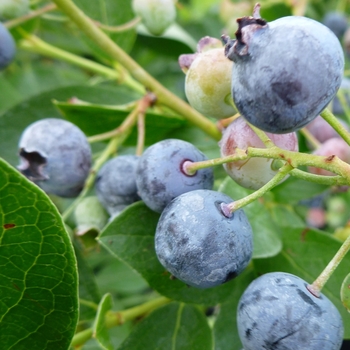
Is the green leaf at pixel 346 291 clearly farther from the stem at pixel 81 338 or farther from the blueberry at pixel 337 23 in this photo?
the blueberry at pixel 337 23

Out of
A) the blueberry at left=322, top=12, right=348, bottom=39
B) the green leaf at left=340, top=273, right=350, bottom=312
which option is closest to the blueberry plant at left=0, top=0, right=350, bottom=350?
the green leaf at left=340, top=273, right=350, bottom=312

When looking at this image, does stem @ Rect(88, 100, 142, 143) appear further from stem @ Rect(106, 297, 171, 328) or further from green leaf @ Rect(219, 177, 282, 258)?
stem @ Rect(106, 297, 171, 328)

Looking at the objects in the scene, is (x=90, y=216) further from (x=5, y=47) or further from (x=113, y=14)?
(x=113, y=14)

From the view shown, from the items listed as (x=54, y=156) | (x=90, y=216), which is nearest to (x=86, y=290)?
(x=90, y=216)

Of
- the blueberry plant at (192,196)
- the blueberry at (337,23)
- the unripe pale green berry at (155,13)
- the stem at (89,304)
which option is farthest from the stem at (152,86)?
the blueberry at (337,23)

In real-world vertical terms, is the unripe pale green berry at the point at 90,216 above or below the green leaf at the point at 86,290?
above

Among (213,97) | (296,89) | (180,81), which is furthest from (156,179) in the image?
(180,81)
